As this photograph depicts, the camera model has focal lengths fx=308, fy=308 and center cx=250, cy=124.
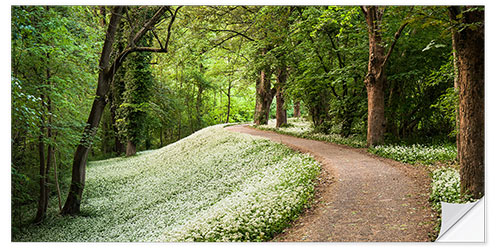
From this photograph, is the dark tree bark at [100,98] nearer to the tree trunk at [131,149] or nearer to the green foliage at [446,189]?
the green foliage at [446,189]

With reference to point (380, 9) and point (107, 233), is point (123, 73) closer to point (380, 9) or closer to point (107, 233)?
point (107, 233)

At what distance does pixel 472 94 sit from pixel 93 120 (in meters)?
8.16

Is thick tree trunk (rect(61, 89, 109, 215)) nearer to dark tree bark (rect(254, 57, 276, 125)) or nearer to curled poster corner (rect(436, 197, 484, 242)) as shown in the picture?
curled poster corner (rect(436, 197, 484, 242))

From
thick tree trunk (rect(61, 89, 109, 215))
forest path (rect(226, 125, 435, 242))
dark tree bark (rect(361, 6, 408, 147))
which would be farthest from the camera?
dark tree bark (rect(361, 6, 408, 147))

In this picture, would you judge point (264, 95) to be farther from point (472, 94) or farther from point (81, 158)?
point (472, 94)

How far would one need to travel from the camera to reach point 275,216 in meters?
4.70

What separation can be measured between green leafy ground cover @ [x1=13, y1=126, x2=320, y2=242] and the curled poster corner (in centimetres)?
199

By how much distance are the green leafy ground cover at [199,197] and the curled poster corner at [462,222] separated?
1.99 meters

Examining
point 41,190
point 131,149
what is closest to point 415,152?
point 41,190

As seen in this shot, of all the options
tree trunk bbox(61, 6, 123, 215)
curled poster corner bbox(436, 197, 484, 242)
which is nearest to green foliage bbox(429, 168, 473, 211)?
curled poster corner bbox(436, 197, 484, 242)

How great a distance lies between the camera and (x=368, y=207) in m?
4.74

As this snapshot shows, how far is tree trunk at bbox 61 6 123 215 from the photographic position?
7.89 m

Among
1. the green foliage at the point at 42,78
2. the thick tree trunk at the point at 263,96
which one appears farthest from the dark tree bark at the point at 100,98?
the thick tree trunk at the point at 263,96
